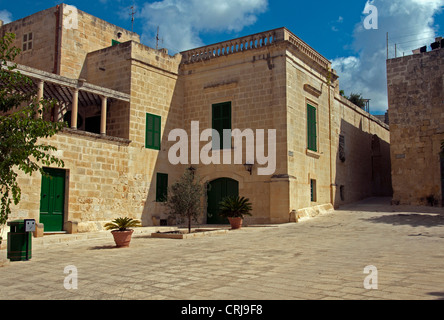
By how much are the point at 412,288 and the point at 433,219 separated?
10267mm

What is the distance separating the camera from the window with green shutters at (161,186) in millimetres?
16359

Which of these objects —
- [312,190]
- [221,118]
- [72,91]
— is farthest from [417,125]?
[72,91]

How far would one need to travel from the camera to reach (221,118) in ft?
55.2

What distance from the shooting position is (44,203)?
41.5 feet

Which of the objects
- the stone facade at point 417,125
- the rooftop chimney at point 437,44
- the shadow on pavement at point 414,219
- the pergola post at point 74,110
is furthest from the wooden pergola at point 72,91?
the rooftop chimney at point 437,44

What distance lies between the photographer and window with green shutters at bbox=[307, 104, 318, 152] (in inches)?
664

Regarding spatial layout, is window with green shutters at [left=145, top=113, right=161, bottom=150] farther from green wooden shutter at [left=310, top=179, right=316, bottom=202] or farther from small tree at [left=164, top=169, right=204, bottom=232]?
green wooden shutter at [left=310, top=179, right=316, bottom=202]

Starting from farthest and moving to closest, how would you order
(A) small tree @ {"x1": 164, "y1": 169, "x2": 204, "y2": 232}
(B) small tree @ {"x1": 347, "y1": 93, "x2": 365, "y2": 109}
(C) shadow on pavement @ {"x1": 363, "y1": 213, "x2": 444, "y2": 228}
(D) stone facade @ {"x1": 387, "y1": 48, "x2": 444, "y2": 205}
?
(B) small tree @ {"x1": 347, "y1": 93, "x2": 365, "y2": 109} → (D) stone facade @ {"x1": 387, "y1": 48, "x2": 444, "y2": 205} → (C) shadow on pavement @ {"x1": 363, "y1": 213, "x2": 444, "y2": 228} → (A) small tree @ {"x1": 164, "y1": 169, "x2": 204, "y2": 232}

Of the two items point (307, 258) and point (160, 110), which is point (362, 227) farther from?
point (160, 110)

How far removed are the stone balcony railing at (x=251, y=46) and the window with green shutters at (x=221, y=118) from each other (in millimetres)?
2058

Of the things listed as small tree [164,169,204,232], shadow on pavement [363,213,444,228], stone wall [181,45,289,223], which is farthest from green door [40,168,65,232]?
shadow on pavement [363,213,444,228]

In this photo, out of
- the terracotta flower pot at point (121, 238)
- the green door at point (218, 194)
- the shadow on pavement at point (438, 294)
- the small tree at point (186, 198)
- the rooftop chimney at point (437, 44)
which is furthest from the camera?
the rooftop chimney at point (437, 44)

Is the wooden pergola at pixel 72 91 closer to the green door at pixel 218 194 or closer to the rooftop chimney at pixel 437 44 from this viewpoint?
the green door at pixel 218 194

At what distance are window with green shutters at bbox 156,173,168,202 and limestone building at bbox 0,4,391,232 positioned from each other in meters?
0.06
